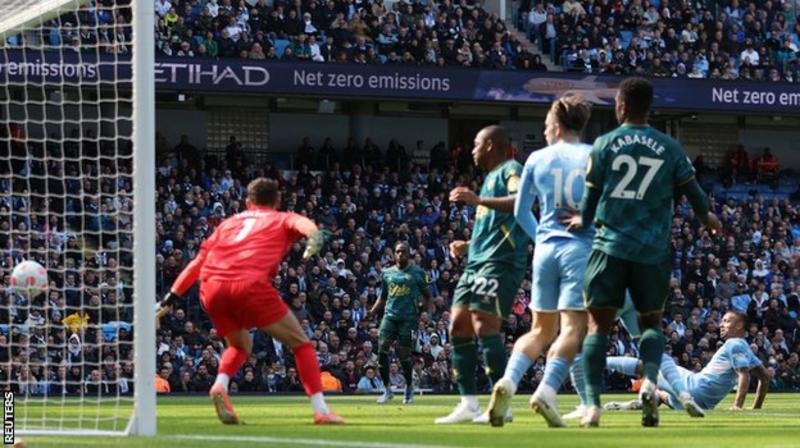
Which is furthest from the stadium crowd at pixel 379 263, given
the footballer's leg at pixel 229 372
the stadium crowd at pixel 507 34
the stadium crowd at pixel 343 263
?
the footballer's leg at pixel 229 372

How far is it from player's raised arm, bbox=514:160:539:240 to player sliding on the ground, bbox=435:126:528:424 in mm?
574

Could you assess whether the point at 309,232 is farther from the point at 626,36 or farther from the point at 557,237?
the point at 626,36

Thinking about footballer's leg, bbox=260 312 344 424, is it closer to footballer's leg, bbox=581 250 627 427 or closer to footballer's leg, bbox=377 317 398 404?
footballer's leg, bbox=581 250 627 427

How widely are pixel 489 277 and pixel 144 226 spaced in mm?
2784

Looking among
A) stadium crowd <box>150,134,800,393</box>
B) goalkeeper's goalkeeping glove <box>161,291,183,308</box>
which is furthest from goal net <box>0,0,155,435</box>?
stadium crowd <box>150,134,800,393</box>

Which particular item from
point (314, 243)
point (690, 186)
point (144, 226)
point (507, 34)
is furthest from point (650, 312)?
point (507, 34)

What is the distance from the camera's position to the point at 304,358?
12344 millimetres

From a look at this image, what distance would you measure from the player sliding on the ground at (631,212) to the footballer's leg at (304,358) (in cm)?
208

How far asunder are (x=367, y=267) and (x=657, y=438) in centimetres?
2262

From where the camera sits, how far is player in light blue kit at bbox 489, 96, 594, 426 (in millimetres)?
11688

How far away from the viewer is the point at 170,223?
32031mm

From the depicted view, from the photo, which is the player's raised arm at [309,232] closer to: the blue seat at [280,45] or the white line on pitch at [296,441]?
the white line on pitch at [296,441]

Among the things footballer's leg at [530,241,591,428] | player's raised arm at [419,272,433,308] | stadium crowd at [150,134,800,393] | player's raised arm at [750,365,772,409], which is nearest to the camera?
footballer's leg at [530,241,591,428]

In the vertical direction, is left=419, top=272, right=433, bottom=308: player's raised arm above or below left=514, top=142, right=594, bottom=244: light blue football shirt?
below
